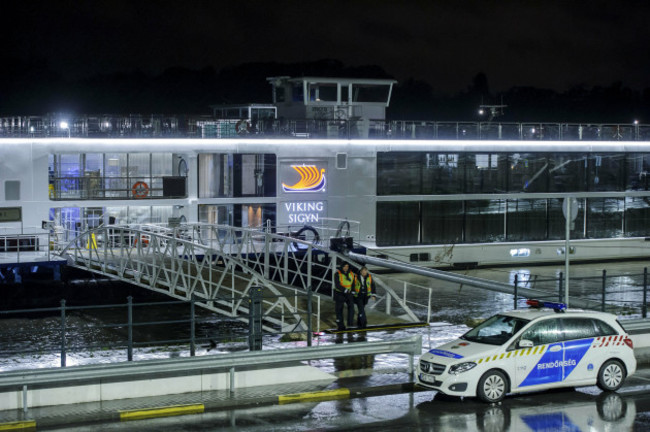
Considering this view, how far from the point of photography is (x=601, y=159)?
45562 millimetres

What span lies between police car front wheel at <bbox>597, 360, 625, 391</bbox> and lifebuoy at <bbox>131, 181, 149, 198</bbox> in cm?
2437

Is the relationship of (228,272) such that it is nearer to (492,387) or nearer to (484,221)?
(492,387)

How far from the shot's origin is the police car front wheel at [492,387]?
14.8 metres

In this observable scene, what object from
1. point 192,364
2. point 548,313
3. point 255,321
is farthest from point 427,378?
point 192,364

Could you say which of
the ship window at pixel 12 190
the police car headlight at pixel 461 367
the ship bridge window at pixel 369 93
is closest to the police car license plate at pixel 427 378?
the police car headlight at pixel 461 367

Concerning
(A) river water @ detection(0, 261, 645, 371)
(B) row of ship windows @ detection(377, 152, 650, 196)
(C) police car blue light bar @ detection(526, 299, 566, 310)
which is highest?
(B) row of ship windows @ detection(377, 152, 650, 196)

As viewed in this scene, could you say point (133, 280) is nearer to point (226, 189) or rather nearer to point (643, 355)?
point (226, 189)

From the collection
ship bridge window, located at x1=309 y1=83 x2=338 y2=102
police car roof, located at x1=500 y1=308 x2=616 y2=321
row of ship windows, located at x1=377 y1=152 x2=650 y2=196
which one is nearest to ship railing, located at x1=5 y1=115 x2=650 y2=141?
row of ship windows, located at x1=377 y1=152 x2=650 y2=196

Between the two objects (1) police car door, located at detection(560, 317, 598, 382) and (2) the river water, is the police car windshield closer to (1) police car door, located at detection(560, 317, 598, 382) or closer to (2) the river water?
(1) police car door, located at detection(560, 317, 598, 382)

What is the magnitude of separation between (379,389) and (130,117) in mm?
22566

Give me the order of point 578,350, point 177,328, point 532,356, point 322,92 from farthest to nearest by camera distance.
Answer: point 322,92 < point 177,328 < point 578,350 < point 532,356

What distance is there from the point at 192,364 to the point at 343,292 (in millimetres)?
6419

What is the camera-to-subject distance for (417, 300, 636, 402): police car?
1482cm

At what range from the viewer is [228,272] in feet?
90.6
